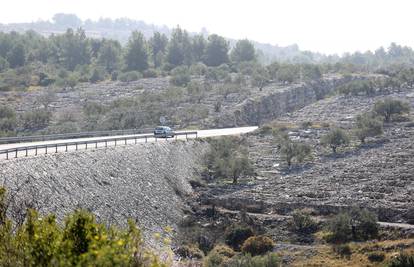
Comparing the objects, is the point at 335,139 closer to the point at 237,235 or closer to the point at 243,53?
the point at 237,235

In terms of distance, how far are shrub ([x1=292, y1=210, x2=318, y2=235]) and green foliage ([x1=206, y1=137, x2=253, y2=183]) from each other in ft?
40.7

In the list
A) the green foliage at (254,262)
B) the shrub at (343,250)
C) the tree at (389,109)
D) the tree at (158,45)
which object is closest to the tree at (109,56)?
the tree at (158,45)

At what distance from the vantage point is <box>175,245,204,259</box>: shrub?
4216cm

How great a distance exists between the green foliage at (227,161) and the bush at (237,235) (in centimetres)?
1305

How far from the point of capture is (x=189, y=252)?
42.7 meters

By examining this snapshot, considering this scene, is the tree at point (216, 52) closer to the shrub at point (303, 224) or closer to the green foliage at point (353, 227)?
the shrub at point (303, 224)

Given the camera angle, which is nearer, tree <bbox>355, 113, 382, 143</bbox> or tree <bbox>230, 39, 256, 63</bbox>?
tree <bbox>355, 113, 382, 143</bbox>

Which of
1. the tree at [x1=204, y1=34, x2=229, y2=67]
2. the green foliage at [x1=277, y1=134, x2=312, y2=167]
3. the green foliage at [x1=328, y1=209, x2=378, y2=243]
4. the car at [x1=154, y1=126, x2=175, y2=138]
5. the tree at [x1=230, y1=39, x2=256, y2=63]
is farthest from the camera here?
the tree at [x1=230, y1=39, x2=256, y2=63]

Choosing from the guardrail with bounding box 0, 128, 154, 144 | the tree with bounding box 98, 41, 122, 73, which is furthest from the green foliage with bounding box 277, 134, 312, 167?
the tree with bounding box 98, 41, 122, 73

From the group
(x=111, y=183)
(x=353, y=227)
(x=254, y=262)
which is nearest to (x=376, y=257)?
(x=353, y=227)

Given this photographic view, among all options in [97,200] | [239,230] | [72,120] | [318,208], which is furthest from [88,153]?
[72,120]

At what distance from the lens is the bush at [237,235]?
46.2 metres

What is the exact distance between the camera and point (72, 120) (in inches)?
3339

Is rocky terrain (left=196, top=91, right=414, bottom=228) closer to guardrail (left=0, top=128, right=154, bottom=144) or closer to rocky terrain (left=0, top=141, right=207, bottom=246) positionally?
rocky terrain (left=0, top=141, right=207, bottom=246)
